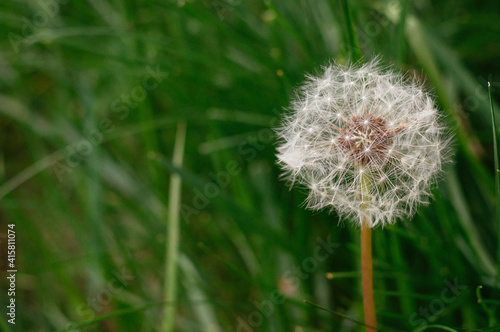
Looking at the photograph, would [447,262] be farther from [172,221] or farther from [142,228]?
[142,228]

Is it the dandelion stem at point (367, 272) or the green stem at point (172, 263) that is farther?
the green stem at point (172, 263)

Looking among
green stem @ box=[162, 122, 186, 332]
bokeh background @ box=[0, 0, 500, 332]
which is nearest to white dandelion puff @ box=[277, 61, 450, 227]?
bokeh background @ box=[0, 0, 500, 332]

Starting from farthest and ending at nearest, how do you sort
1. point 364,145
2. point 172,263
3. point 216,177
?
point 216,177, point 172,263, point 364,145

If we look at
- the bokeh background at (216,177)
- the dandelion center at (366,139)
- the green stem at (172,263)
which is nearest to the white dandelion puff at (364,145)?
the dandelion center at (366,139)

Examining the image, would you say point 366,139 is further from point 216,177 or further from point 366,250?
point 216,177

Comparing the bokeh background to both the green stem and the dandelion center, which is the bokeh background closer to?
the green stem

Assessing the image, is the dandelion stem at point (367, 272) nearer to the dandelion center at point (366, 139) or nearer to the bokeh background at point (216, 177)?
the dandelion center at point (366, 139)

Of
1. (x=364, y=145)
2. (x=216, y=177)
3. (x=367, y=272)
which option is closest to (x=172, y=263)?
(x=216, y=177)
